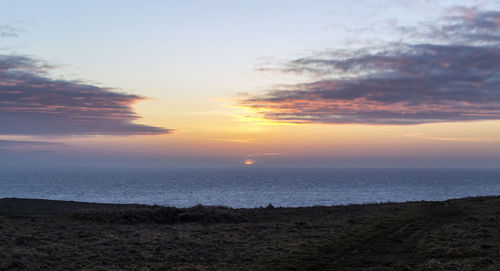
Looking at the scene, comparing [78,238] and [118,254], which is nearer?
[118,254]

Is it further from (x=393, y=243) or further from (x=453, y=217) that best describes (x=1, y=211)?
(x=453, y=217)

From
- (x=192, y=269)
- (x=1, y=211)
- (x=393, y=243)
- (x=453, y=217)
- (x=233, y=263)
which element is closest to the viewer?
(x=192, y=269)

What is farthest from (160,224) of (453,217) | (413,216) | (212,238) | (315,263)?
(453,217)

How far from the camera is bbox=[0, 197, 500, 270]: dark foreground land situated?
17.5 meters

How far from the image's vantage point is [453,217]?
3170 cm

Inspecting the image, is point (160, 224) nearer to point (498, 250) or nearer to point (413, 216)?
point (413, 216)

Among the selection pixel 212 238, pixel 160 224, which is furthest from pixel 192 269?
pixel 160 224

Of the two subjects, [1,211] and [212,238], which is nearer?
[212,238]

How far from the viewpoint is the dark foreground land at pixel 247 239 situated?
1755 cm

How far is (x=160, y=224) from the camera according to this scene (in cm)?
3288

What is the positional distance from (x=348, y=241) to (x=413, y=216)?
12.5 meters

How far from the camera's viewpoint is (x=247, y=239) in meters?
24.7

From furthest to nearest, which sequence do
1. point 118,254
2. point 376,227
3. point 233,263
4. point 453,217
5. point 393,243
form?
point 453,217 → point 376,227 → point 393,243 → point 118,254 → point 233,263

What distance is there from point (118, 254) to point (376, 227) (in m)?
17.4
